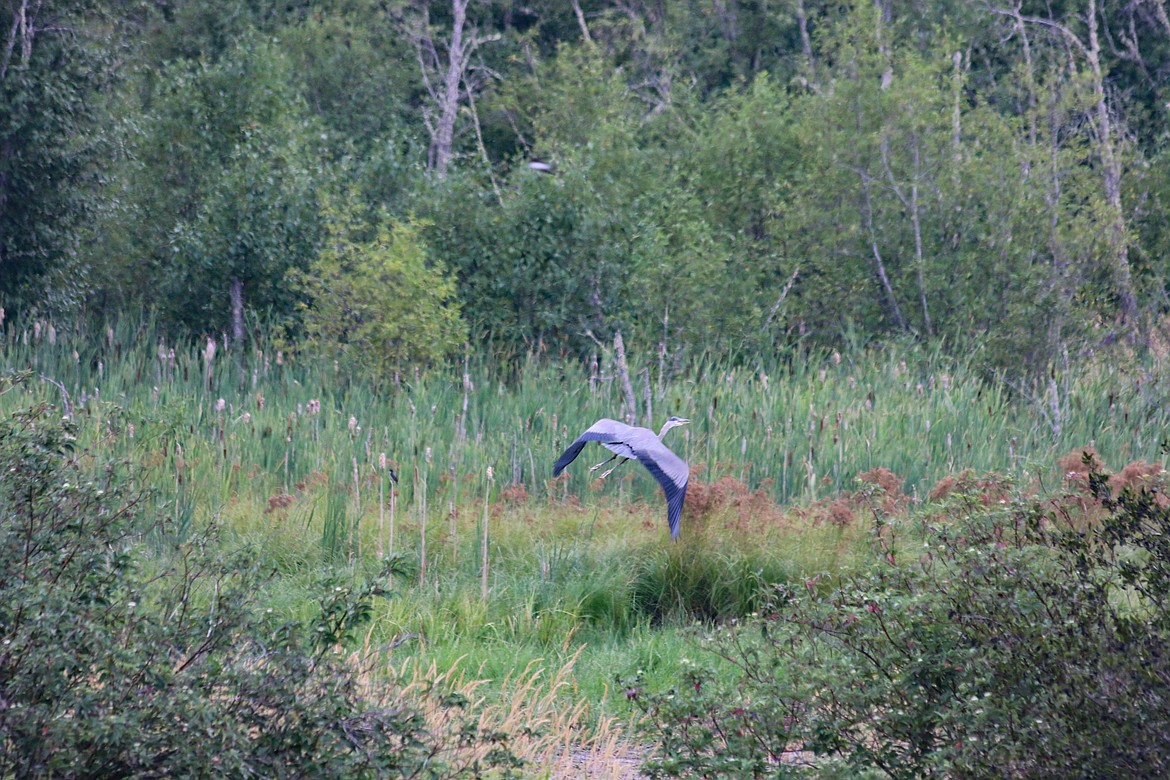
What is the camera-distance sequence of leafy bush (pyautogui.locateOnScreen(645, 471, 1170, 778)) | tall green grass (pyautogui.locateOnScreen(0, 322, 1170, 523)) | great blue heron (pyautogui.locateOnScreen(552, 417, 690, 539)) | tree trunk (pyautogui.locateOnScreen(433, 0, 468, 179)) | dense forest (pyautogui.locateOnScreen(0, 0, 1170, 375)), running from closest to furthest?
leafy bush (pyautogui.locateOnScreen(645, 471, 1170, 778))
great blue heron (pyautogui.locateOnScreen(552, 417, 690, 539))
tall green grass (pyautogui.locateOnScreen(0, 322, 1170, 523))
dense forest (pyautogui.locateOnScreen(0, 0, 1170, 375))
tree trunk (pyautogui.locateOnScreen(433, 0, 468, 179))

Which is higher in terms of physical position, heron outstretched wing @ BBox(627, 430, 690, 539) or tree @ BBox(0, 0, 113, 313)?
tree @ BBox(0, 0, 113, 313)

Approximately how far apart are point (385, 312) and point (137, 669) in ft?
31.1

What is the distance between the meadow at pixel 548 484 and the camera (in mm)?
6500

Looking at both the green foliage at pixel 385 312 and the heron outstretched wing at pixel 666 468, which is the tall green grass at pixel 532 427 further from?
the heron outstretched wing at pixel 666 468

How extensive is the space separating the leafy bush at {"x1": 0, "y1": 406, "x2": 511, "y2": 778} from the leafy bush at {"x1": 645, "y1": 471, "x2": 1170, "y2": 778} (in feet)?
3.60

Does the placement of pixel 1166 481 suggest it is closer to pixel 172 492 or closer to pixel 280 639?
pixel 280 639

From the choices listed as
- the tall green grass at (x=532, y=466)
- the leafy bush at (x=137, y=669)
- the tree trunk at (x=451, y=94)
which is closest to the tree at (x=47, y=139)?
the tall green grass at (x=532, y=466)

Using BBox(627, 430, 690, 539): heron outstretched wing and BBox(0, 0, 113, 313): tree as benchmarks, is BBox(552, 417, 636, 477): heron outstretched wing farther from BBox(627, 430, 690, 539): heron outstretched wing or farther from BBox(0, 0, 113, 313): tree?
BBox(0, 0, 113, 313): tree

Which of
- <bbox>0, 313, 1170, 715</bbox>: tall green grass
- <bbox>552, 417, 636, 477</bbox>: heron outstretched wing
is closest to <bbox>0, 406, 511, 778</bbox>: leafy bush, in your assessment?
<bbox>0, 313, 1170, 715</bbox>: tall green grass

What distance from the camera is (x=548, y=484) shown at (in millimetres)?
8422

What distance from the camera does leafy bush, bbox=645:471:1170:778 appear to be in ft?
11.1

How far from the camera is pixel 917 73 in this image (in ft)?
50.6

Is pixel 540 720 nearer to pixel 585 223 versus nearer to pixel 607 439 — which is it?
pixel 607 439

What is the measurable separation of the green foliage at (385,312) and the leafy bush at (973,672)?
26.3ft
